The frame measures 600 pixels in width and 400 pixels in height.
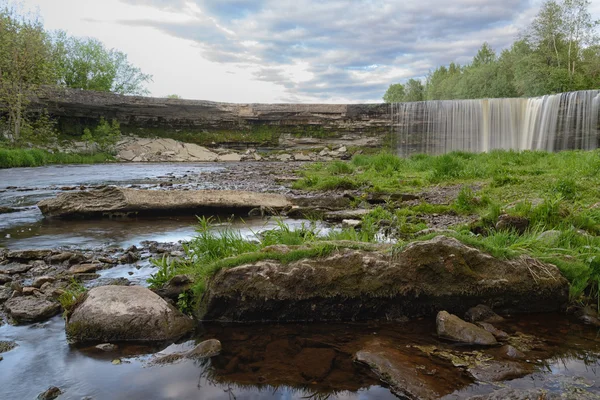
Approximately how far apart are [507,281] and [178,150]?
36966mm

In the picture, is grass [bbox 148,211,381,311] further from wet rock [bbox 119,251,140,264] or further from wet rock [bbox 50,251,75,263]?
wet rock [bbox 50,251,75,263]

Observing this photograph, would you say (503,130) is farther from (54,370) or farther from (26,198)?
(54,370)

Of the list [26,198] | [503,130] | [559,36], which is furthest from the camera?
[559,36]

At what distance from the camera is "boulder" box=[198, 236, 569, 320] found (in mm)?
3703

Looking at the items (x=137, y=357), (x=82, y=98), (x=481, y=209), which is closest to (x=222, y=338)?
(x=137, y=357)

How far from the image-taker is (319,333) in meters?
3.48

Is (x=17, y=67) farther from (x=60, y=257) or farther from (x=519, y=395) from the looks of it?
(x=519, y=395)

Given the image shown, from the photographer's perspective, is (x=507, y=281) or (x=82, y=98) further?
(x=82, y=98)

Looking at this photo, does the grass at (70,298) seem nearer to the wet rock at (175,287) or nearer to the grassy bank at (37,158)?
the wet rock at (175,287)

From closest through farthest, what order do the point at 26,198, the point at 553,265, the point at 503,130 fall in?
the point at 553,265 < the point at 26,198 < the point at 503,130

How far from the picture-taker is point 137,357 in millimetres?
3125

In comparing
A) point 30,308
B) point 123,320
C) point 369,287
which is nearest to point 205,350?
point 123,320

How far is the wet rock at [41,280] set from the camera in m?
4.38

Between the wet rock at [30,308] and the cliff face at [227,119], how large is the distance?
125 ft
